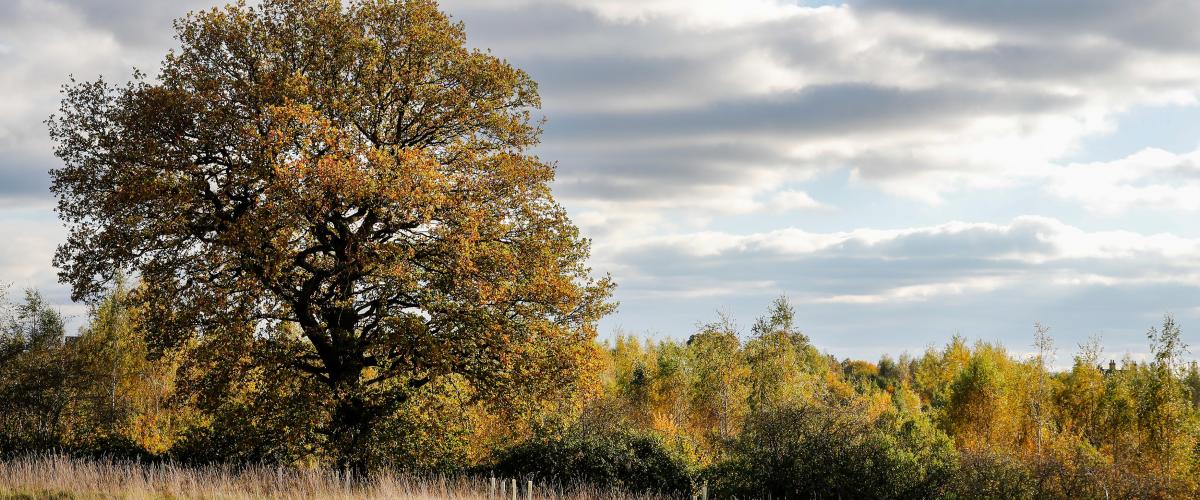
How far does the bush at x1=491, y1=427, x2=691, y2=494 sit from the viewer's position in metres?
29.0

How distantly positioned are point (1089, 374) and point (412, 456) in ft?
199

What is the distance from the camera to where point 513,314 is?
1006 inches

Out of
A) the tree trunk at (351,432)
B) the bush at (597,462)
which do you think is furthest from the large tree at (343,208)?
the bush at (597,462)

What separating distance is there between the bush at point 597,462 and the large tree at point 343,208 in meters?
4.39

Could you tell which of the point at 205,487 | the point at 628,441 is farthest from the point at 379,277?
the point at 628,441

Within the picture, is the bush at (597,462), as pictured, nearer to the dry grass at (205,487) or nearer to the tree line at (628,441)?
the tree line at (628,441)

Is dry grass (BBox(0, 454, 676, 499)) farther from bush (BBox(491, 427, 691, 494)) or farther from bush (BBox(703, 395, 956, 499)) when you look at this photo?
bush (BBox(703, 395, 956, 499))

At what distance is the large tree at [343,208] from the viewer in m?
23.5

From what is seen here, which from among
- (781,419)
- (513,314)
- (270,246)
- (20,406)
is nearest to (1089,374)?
(781,419)

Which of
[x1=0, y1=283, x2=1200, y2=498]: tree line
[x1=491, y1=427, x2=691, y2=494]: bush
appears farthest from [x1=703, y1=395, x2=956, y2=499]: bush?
[x1=491, y1=427, x2=691, y2=494]: bush

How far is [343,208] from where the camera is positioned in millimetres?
24000

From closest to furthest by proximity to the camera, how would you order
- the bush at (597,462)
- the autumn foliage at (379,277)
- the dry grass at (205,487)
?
the dry grass at (205,487)
the autumn foliage at (379,277)
the bush at (597,462)

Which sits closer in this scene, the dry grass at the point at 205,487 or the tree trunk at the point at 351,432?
the dry grass at the point at 205,487

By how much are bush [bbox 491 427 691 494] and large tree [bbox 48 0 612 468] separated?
4.39m
